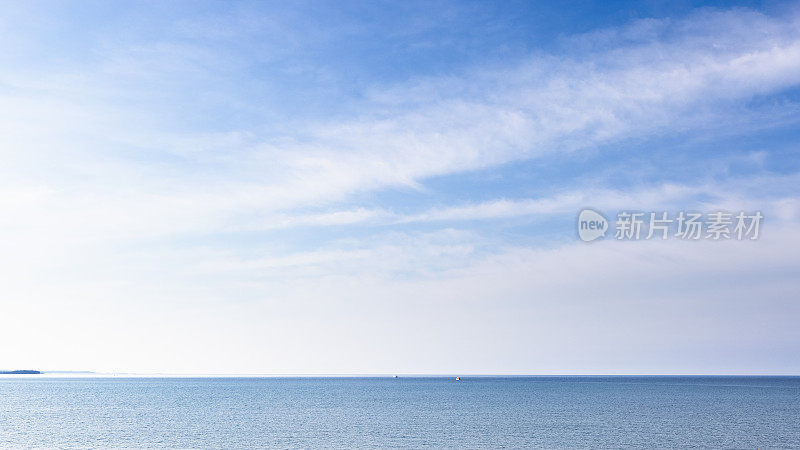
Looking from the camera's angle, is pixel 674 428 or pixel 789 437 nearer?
pixel 789 437

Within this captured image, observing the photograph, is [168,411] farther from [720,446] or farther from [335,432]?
[720,446]

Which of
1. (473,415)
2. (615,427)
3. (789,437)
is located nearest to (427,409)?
(473,415)

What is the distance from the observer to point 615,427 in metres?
89.2

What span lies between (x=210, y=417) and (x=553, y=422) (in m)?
56.2

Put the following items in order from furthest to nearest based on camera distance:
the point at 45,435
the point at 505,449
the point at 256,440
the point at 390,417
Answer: the point at 390,417, the point at 45,435, the point at 256,440, the point at 505,449

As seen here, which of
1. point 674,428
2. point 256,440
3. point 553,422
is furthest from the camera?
point 553,422

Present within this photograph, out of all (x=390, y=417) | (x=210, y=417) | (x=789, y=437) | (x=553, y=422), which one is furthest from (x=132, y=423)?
(x=789, y=437)

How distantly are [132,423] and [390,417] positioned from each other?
130 ft

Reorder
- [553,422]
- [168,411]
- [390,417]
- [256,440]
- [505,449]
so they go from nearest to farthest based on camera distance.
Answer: [505,449], [256,440], [553,422], [390,417], [168,411]

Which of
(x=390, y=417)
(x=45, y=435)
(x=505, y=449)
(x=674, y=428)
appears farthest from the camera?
(x=390, y=417)

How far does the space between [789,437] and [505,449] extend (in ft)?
125

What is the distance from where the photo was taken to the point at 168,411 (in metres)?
125

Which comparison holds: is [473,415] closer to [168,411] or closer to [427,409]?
[427,409]

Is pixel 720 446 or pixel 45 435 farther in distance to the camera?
pixel 45 435
